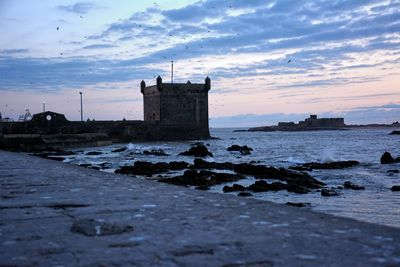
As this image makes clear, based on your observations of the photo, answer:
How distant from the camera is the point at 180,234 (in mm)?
3227

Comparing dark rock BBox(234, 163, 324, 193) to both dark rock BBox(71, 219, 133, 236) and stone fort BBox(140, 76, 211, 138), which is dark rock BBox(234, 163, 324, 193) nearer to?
dark rock BBox(71, 219, 133, 236)

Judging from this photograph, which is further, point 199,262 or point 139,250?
point 139,250

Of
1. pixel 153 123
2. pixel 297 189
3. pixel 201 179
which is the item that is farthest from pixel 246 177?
pixel 153 123

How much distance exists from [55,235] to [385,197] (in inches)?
416

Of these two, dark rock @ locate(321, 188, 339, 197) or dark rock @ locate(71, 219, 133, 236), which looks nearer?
dark rock @ locate(71, 219, 133, 236)

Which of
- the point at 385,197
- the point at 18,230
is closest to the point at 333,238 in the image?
the point at 18,230

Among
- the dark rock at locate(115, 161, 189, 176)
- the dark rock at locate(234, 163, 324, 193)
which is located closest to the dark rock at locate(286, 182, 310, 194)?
the dark rock at locate(234, 163, 324, 193)

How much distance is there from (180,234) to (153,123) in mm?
58230

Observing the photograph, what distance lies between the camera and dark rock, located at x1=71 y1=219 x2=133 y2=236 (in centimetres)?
328

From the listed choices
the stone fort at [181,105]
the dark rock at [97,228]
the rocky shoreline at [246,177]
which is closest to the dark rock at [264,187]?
the rocky shoreline at [246,177]

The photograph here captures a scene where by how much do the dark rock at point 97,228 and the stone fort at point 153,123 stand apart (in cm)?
4635

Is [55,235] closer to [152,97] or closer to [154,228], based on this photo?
[154,228]

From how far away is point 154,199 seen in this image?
501 cm

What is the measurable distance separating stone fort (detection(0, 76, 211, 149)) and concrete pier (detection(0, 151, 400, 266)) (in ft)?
149
